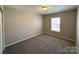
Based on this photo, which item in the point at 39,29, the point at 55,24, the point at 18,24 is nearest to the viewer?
the point at 18,24

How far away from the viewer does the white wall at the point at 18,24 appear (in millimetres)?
3588

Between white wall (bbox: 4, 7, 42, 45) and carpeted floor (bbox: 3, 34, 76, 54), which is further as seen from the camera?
white wall (bbox: 4, 7, 42, 45)

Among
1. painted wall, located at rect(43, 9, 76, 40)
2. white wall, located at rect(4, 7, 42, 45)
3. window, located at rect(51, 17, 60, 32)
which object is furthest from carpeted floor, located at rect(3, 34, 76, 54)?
window, located at rect(51, 17, 60, 32)

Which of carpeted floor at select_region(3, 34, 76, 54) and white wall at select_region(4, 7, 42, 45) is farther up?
Answer: white wall at select_region(4, 7, 42, 45)

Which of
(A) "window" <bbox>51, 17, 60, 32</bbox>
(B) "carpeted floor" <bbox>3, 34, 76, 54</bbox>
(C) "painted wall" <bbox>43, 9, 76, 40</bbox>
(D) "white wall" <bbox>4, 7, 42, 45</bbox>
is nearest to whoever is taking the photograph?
(B) "carpeted floor" <bbox>3, 34, 76, 54</bbox>

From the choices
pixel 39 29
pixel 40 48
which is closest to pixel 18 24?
pixel 40 48

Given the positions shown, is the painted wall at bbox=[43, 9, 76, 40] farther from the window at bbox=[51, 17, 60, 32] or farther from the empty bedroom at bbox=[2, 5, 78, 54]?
the window at bbox=[51, 17, 60, 32]

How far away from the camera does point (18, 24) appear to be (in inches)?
171

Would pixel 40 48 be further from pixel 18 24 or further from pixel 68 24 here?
pixel 68 24

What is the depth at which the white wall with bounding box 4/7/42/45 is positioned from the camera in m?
A: 3.59

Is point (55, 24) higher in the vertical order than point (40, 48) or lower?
higher

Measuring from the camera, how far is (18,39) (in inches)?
171
